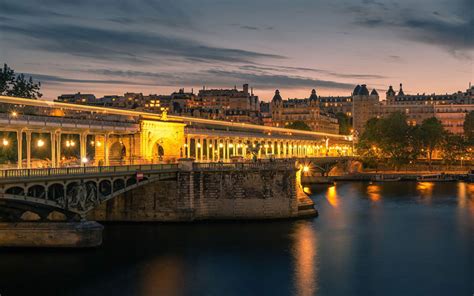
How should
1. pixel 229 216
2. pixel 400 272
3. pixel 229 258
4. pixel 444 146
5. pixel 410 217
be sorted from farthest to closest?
pixel 444 146 < pixel 410 217 < pixel 229 216 < pixel 229 258 < pixel 400 272

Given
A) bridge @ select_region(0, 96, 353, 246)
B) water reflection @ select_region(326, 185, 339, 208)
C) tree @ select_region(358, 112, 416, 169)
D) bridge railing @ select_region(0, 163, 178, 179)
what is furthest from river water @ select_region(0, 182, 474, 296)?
tree @ select_region(358, 112, 416, 169)

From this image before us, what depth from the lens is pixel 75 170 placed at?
156 feet

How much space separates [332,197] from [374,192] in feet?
41.2

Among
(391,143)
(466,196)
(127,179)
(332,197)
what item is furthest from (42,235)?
(391,143)

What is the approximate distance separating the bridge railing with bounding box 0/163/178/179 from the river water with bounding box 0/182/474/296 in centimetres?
538

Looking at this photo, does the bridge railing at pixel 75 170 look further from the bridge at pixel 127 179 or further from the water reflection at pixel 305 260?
the water reflection at pixel 305 260

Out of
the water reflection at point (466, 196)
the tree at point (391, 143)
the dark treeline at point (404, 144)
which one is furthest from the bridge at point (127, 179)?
the dark treeline at point (404, 144)

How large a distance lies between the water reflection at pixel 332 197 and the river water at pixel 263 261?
1431cm

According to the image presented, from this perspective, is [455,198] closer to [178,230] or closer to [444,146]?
[178,230]

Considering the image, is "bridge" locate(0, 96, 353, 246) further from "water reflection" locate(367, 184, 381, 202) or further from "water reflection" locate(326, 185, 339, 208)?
"water reflection" locate(367, 184, 381, 202)

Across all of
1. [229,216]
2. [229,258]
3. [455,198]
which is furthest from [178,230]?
[455,198]

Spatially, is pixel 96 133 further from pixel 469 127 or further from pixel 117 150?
pixel 469 127

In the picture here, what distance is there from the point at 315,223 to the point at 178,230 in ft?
47.1

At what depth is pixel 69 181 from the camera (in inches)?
1801
